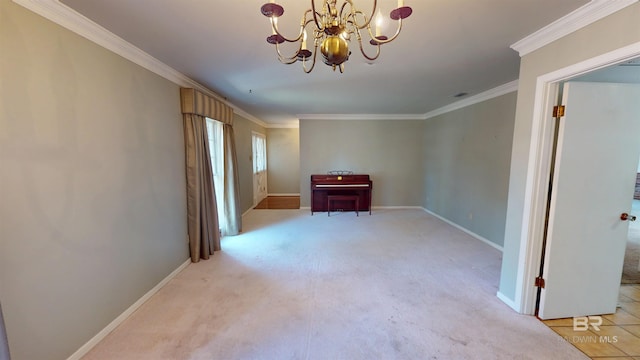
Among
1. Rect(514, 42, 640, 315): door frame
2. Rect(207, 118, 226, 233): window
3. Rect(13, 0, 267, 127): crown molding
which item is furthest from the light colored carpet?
Rect(13, 0, 267, 127): crown molding

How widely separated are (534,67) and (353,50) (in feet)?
4.62

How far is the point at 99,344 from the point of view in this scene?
175 centimetres


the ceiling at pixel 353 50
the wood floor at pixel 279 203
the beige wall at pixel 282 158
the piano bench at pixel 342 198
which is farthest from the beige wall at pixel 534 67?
the beige wall at pixel 282 158

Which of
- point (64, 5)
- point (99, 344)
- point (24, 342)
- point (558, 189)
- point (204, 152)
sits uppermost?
point (64, 5)

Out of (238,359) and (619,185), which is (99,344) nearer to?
(238,359)

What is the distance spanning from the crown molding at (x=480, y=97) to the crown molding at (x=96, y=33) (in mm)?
3968

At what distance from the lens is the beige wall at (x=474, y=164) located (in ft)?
11.1

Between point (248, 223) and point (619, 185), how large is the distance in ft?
15.5

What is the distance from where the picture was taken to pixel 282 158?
789 centimetres

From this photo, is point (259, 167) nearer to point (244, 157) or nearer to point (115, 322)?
point (244, 157)

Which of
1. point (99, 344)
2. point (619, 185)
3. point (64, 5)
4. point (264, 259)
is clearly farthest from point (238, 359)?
point (619, 185)

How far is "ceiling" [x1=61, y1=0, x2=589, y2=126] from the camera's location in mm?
1505

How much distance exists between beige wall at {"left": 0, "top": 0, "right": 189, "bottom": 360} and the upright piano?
10.8ft

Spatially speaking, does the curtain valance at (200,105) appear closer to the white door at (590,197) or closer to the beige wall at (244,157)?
the beige wall at (244,157)
